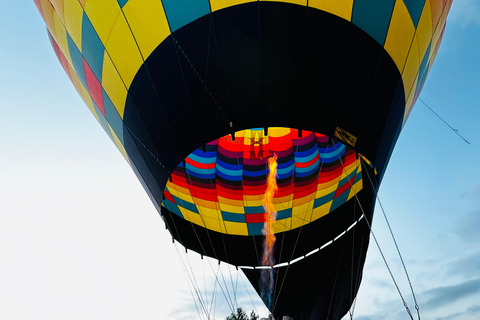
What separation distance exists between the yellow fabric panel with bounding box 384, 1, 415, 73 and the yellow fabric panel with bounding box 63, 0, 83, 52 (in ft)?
12.2

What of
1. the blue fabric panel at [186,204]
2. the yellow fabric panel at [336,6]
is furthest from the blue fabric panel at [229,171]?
the yellow fabric panel at [336,6]

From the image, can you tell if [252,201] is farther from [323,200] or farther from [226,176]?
[323,200]

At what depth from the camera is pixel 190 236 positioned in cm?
860

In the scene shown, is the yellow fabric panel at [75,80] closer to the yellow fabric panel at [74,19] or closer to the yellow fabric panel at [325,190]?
the yellow fabric panel at [74,19]

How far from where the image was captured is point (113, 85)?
529 cm

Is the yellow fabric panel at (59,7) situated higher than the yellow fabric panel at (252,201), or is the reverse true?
the yellow fabric panel at (59,7)

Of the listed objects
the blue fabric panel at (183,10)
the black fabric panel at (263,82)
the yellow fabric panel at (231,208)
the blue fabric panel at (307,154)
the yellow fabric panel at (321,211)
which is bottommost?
the black fabric panel at (263,82)

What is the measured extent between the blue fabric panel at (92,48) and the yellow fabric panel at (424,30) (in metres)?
3.83

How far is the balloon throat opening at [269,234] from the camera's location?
891 centimetres

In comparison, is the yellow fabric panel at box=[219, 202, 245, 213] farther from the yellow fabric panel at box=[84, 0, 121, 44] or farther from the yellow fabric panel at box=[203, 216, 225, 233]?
the yellow fabric panel at box=[84, 0, 121, 44]

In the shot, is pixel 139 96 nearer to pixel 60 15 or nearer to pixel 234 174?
pixel 60 15

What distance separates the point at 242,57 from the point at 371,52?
1.41 meters

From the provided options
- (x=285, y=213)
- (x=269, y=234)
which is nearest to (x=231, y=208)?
(x=269, y=234)

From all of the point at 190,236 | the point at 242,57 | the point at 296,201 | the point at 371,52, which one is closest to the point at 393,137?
the point at 371,52
